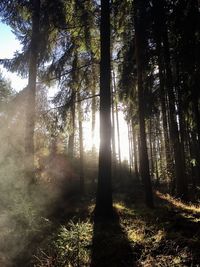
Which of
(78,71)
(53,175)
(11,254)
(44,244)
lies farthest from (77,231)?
(53,175)

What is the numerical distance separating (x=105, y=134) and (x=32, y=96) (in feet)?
12.6

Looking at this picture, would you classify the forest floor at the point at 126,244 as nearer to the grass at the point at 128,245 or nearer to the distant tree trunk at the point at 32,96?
the grass at the point at 128,245

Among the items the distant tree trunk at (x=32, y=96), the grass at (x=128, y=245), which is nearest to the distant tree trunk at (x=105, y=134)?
the grass at (x=128, y=245)

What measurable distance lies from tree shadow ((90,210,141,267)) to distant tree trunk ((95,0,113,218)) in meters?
1.09

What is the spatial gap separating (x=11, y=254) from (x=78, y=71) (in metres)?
7.21

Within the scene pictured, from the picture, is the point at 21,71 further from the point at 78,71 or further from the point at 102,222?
the point at 102,222

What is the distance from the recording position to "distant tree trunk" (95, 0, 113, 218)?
8.46 metres

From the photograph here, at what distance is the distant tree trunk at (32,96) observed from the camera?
398 inches

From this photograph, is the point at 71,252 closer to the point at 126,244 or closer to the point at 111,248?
the point at 111,248

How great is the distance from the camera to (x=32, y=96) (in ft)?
35.3

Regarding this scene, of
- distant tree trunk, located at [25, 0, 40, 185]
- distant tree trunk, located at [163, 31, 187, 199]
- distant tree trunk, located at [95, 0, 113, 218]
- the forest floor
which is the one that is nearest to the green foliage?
the forest floor

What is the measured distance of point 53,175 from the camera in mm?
14844

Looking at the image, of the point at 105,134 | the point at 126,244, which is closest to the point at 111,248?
the point at 126,244

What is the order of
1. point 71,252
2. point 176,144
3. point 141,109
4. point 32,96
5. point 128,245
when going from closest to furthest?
point 71,252 < point 128,245 < point 141,109 < point 32,96 < point 176,144
